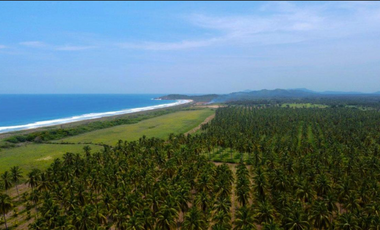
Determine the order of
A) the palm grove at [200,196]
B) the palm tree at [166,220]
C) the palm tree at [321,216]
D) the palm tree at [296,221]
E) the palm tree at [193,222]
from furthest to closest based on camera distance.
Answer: the palm tree at [166,220], the palm tree at [321,216], the palm grove at [200,196], the palm tree at [193,222], the palm tree at [296,221]

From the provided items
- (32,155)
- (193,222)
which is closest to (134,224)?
(193,222)

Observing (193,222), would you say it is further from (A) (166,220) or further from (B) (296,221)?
(B) (296,221)

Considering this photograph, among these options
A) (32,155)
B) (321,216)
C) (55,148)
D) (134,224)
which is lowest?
(321,216)

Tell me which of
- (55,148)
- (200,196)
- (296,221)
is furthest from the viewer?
(55,148)

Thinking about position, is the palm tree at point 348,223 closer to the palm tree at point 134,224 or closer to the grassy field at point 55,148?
the palm tree at point 134,224

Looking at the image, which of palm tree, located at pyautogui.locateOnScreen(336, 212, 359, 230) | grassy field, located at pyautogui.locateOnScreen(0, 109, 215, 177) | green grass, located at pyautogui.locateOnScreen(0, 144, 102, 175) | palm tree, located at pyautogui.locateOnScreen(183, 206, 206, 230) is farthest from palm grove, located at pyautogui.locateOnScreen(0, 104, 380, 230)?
grassy field, located at pyautogui.locateOnScreen(0, 109, 215, 177)

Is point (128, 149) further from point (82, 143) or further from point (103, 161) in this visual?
point (82, 143)

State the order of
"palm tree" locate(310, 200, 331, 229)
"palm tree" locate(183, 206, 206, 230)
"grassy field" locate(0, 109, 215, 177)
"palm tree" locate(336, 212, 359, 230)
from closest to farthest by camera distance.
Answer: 1. "palm tree" locate(336, 212, 359, 230)
2. "palm tree" locate(183, 206, 206, 230)
3. "palm tree" locate(310, 200, 331, 229)
4. "grassy field" locate(0, 109, 215, 177)

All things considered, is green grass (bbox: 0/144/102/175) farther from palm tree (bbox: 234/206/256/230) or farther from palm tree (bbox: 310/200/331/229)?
palm tree (bbox: 310/200/331/229)

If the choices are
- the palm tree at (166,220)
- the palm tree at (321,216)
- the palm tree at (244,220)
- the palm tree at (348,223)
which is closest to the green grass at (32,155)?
the palm tree at (166,220)
